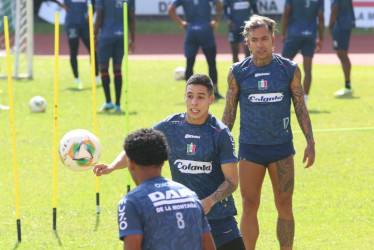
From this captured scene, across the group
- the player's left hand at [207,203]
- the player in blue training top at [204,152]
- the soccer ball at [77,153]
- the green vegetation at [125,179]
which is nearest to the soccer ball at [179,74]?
the green vegetation at [125,179]

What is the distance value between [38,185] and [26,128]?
409cm

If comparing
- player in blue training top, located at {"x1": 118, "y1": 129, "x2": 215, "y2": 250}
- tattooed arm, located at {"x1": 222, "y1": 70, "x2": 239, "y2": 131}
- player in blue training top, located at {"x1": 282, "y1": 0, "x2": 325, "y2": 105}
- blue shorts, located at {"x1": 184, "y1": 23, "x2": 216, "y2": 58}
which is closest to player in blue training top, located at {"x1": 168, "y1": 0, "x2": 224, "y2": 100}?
blue shorts, located at {"x1": 184, "y1": 23, "x2": 216, "y2": 58}

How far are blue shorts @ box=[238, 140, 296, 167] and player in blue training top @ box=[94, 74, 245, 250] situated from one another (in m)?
1.00

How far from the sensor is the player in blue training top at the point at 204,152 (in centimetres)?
607

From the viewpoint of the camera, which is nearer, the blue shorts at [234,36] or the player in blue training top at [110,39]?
the player in blue training top at [110,39]

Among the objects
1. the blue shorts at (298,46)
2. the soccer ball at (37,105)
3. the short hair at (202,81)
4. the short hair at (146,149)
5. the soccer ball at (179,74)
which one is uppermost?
the blue shorts at (298,46)

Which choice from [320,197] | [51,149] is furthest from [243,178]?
[51,149]

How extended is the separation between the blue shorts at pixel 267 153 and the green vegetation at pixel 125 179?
1.25 metres

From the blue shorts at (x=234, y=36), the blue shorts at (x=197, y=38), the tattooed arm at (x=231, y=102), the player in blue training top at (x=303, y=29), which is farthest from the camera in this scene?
the blue shorts at (x=234, y=36)

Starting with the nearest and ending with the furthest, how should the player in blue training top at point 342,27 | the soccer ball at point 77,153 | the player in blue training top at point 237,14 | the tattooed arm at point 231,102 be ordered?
the tattooed arm at point 231,102 < the soccer ball at point 77,153 < the player in blue training top at point 342,27 < the player in blue training top at point 237,14

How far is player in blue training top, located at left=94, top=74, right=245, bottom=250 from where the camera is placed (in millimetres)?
6070

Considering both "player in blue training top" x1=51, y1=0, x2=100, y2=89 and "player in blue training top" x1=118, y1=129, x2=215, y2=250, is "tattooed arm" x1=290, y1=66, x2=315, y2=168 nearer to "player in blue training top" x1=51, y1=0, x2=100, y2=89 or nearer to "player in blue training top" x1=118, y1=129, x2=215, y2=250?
"player in blue training top" x1=118, y1=129, x2=215, y2=250

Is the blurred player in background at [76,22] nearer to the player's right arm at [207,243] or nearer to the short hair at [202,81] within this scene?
the short hair at [202,81]

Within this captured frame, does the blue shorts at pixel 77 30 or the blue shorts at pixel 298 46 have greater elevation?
the blue shorts at pixel 77 30
